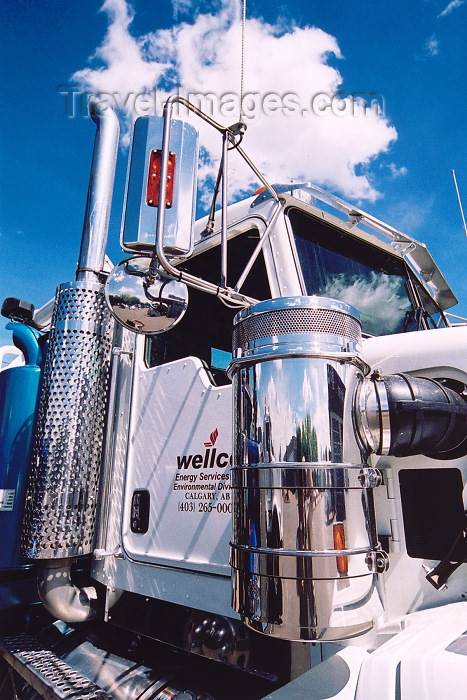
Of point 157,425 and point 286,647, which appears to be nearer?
point 286,647

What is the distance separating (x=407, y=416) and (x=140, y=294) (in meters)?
0.76

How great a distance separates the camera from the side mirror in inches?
50.9

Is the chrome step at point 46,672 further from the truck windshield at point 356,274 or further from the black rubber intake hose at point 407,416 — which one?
the truck windshield at point 356,274

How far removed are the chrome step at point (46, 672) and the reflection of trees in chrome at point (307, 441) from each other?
44.9 inches

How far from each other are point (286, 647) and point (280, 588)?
56 cm

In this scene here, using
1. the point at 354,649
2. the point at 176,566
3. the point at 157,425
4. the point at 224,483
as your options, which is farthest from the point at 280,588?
the point at 157,425

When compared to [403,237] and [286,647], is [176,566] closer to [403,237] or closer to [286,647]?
[286,647]

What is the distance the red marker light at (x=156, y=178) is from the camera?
4.04 feet

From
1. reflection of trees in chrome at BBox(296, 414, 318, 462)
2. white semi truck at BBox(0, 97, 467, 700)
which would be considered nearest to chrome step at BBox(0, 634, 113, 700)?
white semi truck at BBox(0, 97, 467, 700)

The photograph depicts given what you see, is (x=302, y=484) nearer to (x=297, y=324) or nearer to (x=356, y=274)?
(x=297, y=324)

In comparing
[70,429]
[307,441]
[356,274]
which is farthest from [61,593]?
[356,274]

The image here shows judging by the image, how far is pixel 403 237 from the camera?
2.34 metres

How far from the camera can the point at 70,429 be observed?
2.00 metres

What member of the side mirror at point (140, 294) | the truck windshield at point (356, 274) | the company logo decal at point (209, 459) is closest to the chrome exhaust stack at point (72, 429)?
the company logo decal at point (209, 459)
